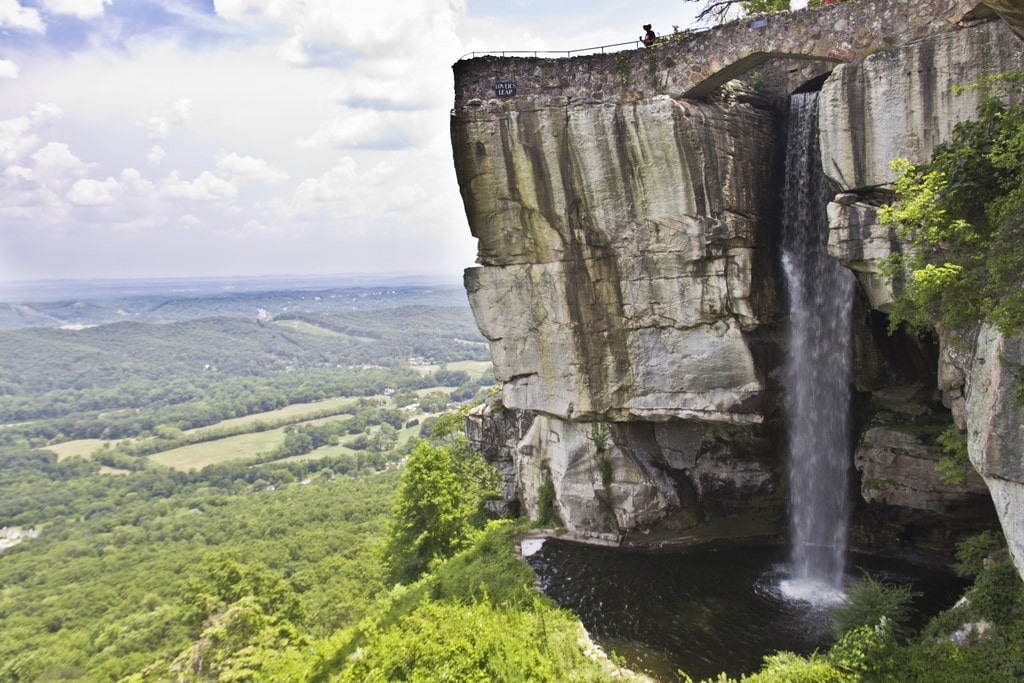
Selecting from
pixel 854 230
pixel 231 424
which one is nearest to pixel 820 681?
pixel 854 230

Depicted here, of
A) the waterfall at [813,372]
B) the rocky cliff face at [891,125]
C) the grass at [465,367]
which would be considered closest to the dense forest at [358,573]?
the rocky cliff face at [891,125]

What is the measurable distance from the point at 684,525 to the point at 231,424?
125955 mm

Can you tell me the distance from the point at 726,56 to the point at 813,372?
1035cm

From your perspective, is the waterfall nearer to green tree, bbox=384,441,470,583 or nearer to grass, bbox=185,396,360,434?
green tree, bbox=384,441,470,583

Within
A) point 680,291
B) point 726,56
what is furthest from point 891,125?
point 680,291

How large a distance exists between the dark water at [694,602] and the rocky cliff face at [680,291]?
1409 millimetres

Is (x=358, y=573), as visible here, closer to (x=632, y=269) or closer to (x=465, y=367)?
(x=632, y=269)

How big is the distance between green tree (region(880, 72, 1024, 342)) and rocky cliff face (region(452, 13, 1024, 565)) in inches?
80.8

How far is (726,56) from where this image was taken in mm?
17906

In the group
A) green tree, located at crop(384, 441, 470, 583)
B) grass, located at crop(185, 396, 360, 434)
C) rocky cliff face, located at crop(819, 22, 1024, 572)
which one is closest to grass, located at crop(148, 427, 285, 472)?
grass, located at crop(185, 396, 360, 434)

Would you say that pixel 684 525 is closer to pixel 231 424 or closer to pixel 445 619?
pixel 445 619

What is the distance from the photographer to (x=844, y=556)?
20906 mm

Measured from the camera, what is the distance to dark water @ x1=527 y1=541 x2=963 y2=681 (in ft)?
53.9

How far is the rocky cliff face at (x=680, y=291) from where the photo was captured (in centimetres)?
1844
